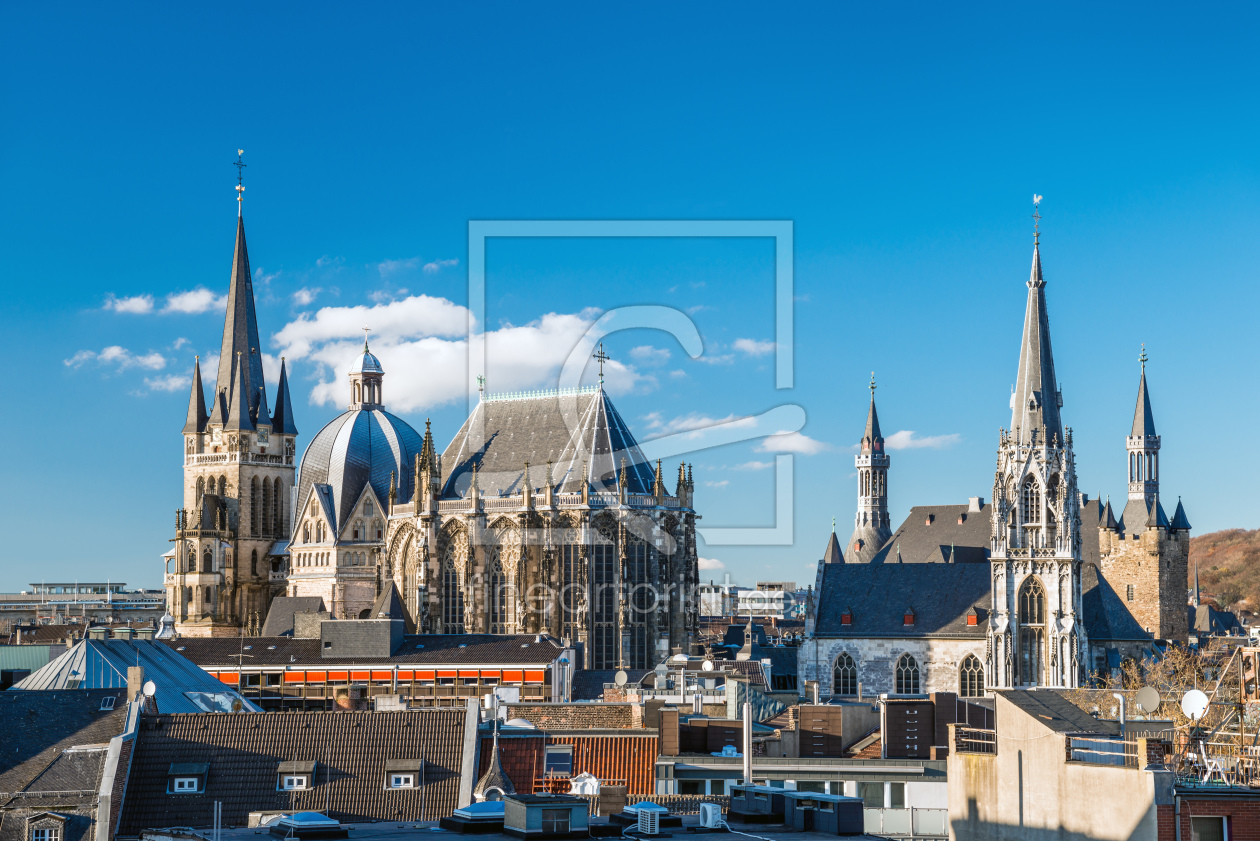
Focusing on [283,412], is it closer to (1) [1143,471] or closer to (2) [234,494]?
(2) [234,494]

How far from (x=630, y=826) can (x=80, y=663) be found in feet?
110

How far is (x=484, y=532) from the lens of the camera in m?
102

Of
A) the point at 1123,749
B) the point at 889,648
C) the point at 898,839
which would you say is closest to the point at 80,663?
the point at 898,839

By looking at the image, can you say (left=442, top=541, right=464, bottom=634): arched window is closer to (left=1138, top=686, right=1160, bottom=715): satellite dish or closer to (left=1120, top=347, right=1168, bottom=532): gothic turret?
(left=1120, top=347, right=1168, bottom=532): gothic turret

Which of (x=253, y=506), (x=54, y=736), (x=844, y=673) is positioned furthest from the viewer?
(x=253, y=506)

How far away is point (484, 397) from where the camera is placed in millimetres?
110625

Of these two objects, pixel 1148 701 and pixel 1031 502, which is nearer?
pixel 1148 701

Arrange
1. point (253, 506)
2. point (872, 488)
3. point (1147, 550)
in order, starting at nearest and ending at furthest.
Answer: point (1147, 550) → point (253, 506) → point (872, 488)

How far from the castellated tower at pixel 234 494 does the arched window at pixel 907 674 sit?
184 ft

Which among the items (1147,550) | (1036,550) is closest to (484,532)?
(1036,550)

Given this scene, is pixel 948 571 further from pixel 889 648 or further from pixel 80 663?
pixel 80 663

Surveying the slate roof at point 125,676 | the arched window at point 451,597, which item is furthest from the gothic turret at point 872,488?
the slate roof at point 125,676

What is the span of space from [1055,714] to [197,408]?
109 metres

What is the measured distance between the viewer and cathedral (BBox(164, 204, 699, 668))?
322ft
